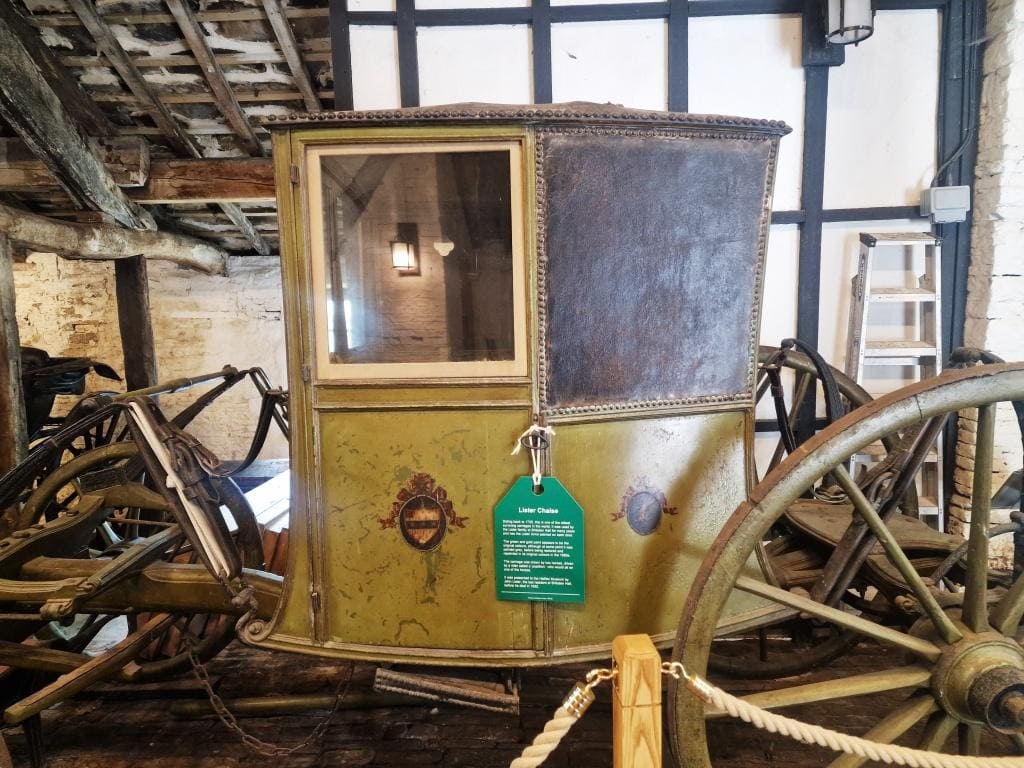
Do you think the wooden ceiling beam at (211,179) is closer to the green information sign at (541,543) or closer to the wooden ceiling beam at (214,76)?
the wooden ceiling beam at (214,76)

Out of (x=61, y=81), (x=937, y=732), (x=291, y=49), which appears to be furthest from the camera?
(x=61, y=81)

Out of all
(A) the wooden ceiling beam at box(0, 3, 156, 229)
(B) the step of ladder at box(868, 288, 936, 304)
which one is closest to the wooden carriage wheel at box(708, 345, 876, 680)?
(B) the step of ladder at box(868, 288, 936, 304)

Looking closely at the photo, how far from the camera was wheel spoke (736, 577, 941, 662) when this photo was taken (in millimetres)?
1436

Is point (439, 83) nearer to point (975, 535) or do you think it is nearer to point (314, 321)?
point (314, 321)

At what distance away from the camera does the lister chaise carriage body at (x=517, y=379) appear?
162 cm

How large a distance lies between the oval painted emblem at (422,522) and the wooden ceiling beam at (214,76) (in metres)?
4.15

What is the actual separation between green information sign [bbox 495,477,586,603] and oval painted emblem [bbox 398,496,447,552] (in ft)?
0.63

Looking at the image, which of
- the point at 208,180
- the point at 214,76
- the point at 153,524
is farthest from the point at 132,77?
the point at 153,524

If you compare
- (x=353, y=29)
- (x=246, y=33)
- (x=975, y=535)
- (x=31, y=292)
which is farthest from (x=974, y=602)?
(x=31, y=292)

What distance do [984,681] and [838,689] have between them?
1.23 feet

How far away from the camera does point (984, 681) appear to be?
140 cm

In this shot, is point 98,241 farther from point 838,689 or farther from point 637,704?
point 838,689

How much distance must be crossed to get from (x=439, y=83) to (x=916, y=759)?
341cm

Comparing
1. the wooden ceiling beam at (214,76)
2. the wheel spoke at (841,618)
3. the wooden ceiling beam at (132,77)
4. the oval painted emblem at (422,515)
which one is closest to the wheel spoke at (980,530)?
the wheel spoke at (841,618)
